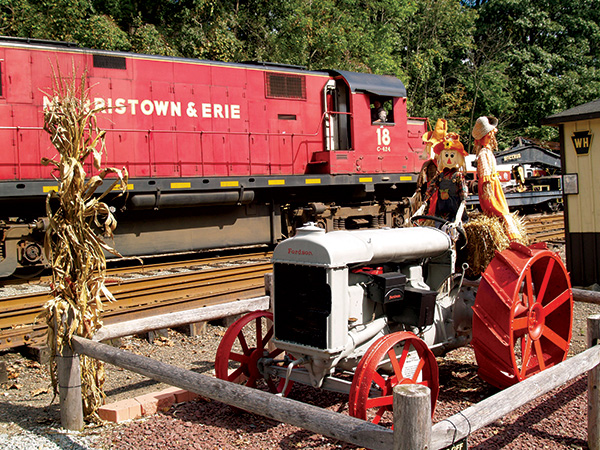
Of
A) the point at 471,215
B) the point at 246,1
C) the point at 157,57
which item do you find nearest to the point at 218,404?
the point at 471,215

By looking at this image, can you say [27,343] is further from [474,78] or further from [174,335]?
[474,78]

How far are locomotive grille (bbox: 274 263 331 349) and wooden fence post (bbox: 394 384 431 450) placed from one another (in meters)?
1.26

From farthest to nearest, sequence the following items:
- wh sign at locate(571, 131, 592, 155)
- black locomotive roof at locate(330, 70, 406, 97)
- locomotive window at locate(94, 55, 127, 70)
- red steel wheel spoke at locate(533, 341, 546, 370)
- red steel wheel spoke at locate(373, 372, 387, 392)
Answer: black locomotive roof at locate(330, 70, 406, 97)
locomotive window at locate(94, 55, 127, 70)
wh sign at locate(571, 131, 592, 155)
red steel wheel spoke at locate(533, 341, 546, 370)
red steel wheel spoke at locate(373, 372, 387, 392)

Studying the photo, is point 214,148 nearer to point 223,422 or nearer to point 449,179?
point 449,179

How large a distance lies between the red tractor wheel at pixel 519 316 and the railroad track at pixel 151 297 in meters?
3.79

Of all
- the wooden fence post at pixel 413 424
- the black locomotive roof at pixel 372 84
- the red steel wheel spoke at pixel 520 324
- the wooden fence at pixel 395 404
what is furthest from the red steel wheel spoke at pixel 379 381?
the black locomotive roof at pixel 372 84

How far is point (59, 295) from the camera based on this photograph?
14.1ft

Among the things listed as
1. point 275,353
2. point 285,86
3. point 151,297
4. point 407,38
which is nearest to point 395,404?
point 275,353

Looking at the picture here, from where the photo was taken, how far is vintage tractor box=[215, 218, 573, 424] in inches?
149

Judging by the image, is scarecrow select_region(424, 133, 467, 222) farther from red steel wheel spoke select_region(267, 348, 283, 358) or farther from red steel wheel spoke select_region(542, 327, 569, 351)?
red steel wheel spoke select_region(267, 348, 283, 358)

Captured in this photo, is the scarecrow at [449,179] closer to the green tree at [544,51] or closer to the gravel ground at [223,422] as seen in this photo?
the gravel ground at [223,422]

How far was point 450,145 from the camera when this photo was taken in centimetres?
535

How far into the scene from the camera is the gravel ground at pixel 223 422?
12.8 feet

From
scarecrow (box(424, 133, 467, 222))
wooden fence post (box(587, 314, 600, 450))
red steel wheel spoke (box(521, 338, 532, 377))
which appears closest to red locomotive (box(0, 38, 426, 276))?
scarecrow (box(424, 133, 467, 222))
